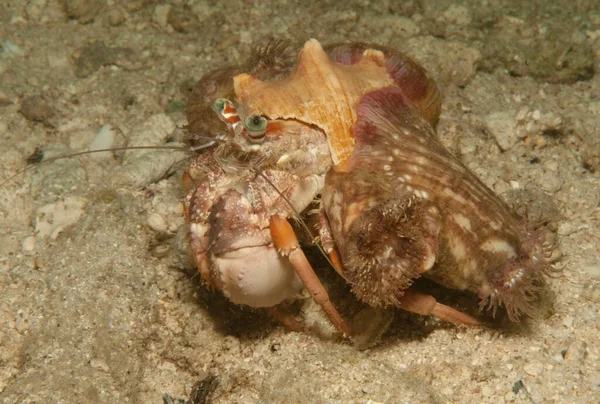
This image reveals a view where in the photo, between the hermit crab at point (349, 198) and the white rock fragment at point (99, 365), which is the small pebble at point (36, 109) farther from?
the white rock fragment at point (99, 365)

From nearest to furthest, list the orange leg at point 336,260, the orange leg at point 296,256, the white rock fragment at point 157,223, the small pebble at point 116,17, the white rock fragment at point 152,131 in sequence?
1. the orange leg at point 296,256
2. the orange leg at point 336,260
3. the white rock fragment at point 157,223
4. the white rock fragment at point 152,131
5. the small pebble at point 116,17

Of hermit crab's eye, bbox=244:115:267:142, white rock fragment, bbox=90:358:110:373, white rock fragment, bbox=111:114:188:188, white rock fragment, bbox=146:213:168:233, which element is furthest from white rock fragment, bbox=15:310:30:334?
hermit crab's eye, bbox=244:115:267:142

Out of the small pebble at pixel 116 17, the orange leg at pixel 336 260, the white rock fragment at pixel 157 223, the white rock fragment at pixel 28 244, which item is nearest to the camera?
the orange leg at pixel 336 260

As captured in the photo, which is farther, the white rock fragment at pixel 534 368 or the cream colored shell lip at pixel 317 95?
the cream colored shell lip at pixel 317 95

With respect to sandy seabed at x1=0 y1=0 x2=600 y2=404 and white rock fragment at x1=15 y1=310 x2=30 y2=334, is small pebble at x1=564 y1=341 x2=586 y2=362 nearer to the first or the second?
sandy seabed at x1=0 y1=0 x2=600 y2=404

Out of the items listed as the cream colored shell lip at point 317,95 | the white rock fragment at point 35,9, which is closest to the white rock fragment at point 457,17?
the cream colored shell lip at point 317,95

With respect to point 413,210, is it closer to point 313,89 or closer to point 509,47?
point 313,89

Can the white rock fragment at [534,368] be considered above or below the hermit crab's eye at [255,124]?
below
